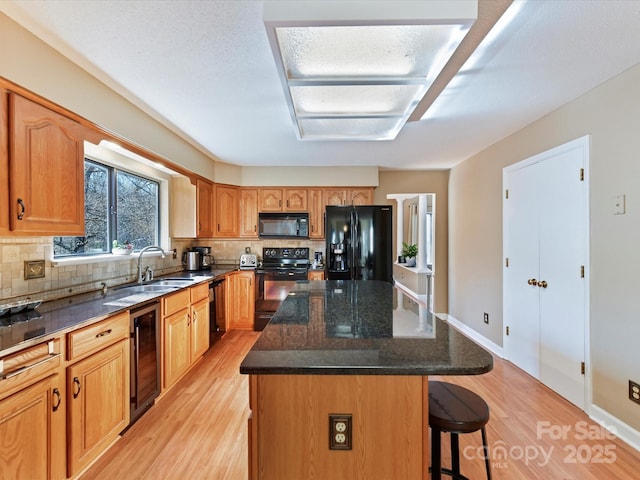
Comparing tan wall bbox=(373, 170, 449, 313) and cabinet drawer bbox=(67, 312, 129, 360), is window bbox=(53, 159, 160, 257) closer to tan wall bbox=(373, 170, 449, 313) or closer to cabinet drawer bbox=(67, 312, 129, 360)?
cabinet drawer bbox=(67, 312, 129, 360)

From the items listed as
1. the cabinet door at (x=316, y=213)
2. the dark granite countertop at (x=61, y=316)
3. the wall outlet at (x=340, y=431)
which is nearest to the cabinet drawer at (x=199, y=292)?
the dark granite countertop at (x=61, y=316)

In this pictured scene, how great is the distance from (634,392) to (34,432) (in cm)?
336

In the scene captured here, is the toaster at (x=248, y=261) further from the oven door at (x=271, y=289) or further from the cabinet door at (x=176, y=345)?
the cabinet door at (x=176, y=345)

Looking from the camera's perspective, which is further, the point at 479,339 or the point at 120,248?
the point at 479,339

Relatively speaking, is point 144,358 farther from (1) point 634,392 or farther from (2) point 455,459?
(1) point 634,392

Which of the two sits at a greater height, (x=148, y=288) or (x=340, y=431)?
(x=148, y=288)

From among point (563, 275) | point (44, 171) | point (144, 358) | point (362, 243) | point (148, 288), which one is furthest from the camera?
point (362, 243)

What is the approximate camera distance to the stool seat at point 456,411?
1.18 meters

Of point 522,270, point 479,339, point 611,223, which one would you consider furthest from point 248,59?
point 479,339

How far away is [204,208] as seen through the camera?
162 inches

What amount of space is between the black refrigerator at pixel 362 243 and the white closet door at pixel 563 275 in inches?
70.3

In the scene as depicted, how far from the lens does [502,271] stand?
332 cm

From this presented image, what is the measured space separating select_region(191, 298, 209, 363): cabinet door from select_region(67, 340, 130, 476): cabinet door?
37.5 inches

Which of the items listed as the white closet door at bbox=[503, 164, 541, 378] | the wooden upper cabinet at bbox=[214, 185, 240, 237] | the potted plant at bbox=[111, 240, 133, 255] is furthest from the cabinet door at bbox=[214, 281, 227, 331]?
the white closet door at bbox=[503, 164, 541, 378]
